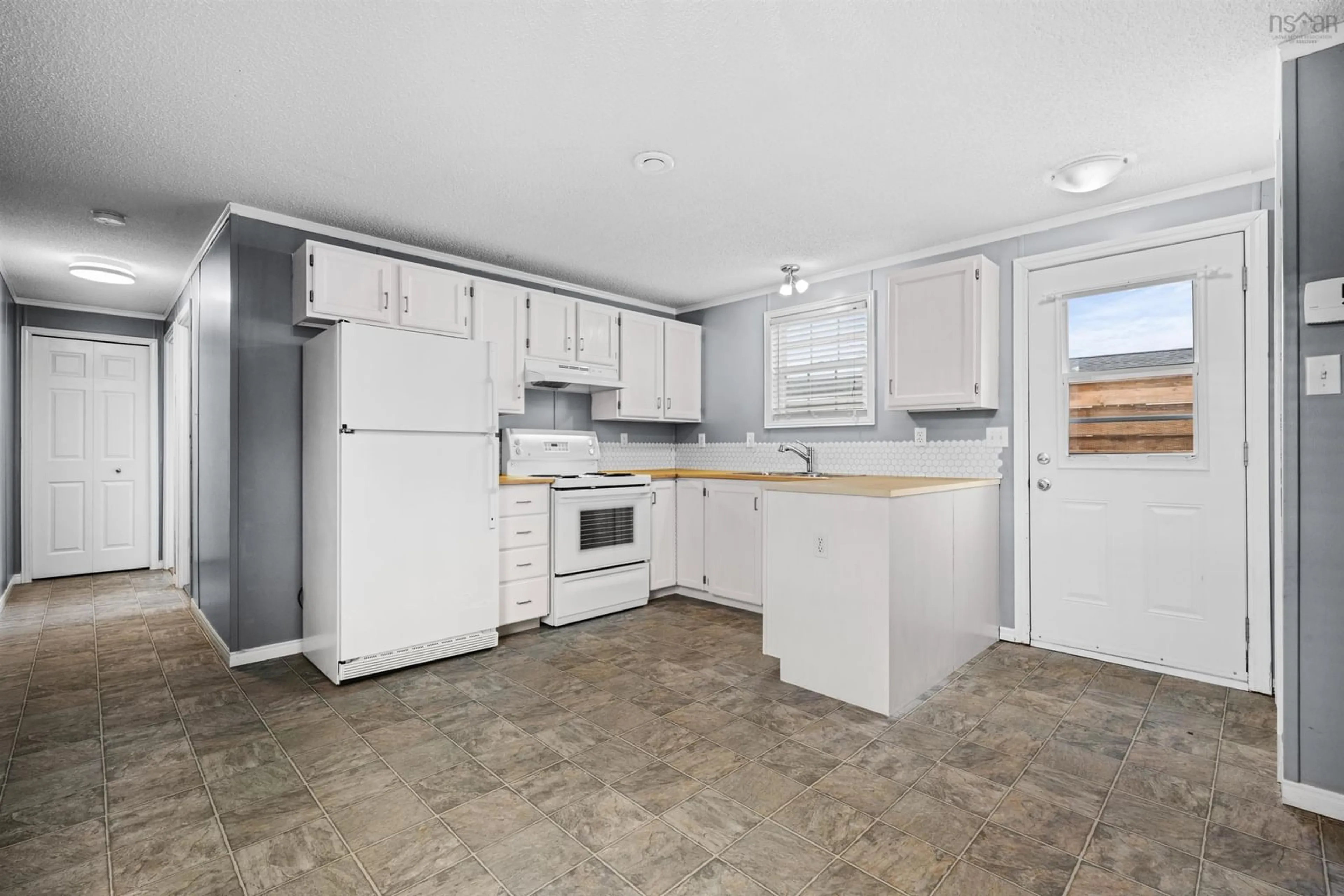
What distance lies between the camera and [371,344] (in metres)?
3.09

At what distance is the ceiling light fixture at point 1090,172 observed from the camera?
2.80m

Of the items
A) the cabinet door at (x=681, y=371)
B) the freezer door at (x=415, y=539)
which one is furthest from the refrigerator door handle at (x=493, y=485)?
the cabinet door at (x=681, y=371)

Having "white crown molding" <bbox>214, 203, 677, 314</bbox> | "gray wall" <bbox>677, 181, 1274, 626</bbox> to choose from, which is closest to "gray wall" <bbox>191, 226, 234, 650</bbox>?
"white crown molding" <bbox>214, 203, 677, 314</bbox>

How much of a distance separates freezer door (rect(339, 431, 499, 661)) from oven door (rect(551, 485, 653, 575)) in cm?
49

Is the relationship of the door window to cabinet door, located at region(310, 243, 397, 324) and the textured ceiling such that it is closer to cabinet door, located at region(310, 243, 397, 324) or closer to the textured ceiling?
the textured ceiling

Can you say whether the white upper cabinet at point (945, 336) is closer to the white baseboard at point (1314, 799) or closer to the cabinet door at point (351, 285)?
the white baseboard at point (1314, 799)

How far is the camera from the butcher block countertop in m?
2.70

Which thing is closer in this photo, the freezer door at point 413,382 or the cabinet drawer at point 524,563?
the freezer door at point 413,382

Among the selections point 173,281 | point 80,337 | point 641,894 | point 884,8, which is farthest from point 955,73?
point 80,337

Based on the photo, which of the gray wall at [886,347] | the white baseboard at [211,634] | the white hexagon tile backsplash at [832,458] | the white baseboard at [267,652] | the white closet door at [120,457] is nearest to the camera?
the gray wall at [886,347]

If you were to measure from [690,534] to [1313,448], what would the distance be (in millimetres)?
3348

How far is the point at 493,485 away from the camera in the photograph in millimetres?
3533

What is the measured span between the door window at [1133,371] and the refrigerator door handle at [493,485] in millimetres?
3151

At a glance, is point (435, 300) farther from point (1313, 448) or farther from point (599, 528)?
point (1313, 448)
